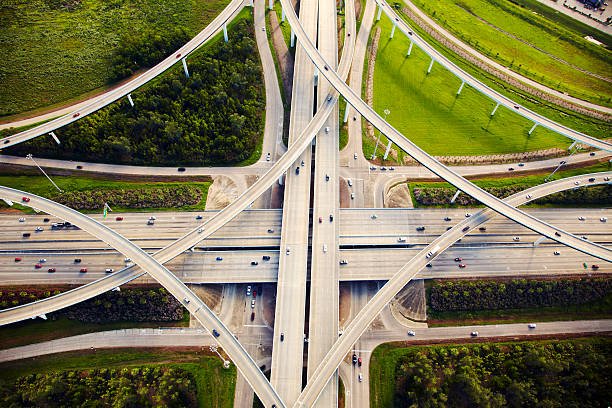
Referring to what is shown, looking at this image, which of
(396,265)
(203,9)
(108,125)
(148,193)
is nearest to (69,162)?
(108,125)

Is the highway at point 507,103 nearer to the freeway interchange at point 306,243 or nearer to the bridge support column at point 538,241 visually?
the freeway interchange at point 306,243

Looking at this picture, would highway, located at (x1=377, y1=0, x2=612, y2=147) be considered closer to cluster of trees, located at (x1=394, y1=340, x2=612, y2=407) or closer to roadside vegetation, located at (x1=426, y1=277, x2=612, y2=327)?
roadside vegetation, located at (x1=426, y1=277, x2=612, y2=327)

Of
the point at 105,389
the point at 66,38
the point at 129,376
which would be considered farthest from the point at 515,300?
the point at 66,38

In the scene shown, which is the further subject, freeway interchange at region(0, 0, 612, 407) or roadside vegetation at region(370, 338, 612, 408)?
freeway interchange at region(0, 0, 612, 407)

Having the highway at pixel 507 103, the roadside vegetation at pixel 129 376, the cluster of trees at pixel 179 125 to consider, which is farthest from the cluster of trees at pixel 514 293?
the cluster of trees at pixel 179 125

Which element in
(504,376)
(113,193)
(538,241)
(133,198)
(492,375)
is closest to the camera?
(504,376)

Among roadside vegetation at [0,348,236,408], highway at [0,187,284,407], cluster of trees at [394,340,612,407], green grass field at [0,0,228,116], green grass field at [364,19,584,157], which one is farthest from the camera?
green grass field at [364,19,584,157]

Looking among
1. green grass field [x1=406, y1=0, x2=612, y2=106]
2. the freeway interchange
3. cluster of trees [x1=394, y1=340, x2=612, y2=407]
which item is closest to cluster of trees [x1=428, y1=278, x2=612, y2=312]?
the freeway interchange

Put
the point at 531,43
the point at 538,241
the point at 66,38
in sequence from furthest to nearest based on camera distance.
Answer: the point at 531,43 < the point at 66,38 < the point at 538,241

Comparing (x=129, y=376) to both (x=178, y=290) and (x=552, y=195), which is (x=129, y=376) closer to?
(x=178, y=290)
